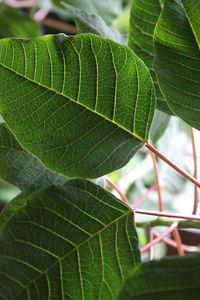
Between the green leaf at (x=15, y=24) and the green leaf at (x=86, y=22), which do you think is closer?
the green leaf at (x=86, y=22)

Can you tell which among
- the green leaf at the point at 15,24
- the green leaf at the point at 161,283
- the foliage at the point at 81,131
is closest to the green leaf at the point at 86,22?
the foliage at the point at 81,131

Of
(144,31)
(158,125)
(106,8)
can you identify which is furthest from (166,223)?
(106,8)

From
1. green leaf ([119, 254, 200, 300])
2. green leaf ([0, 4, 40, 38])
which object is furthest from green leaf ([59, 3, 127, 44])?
green leaf ([0, 4, 40, 38])

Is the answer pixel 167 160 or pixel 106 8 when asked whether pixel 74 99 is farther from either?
pixel 106 8

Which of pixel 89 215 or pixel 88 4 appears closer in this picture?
pixel 89 215

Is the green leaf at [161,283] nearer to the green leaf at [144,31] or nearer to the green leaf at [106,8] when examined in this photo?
the green leaf at [144,31]

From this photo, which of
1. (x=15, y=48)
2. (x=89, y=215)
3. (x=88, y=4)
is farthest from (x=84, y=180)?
(x=88, y=4)

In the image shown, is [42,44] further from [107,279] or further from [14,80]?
[107,279]
